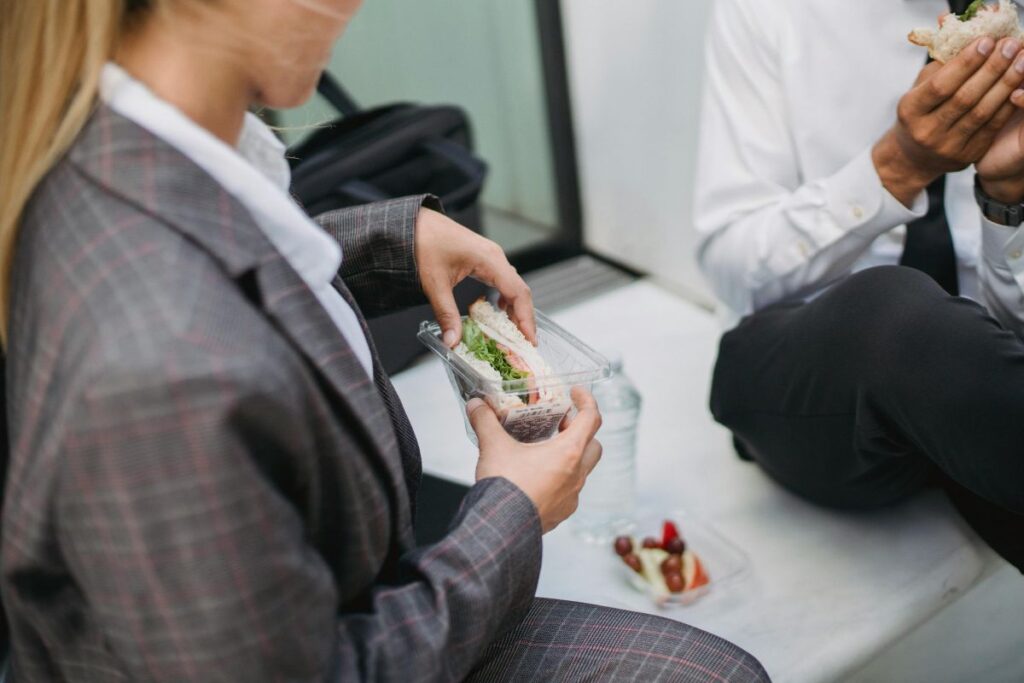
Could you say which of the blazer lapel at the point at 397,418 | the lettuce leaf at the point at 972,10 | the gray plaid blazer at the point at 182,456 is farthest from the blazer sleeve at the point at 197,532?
the lettuce leaf at the point at 972,10

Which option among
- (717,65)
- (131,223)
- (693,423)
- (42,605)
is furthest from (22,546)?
(693,423)

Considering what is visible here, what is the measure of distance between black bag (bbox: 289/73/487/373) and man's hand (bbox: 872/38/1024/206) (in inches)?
33.1

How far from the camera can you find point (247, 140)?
0.70 metres

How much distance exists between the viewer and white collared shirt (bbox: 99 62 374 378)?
1.89 feet

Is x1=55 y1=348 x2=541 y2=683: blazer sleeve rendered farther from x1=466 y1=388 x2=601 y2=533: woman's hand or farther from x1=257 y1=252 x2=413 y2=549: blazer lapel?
x1=466 y1=388 x2=601 y2=533: woman's hand

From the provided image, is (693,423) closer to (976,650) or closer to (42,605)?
(976,650)

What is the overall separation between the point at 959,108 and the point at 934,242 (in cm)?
24

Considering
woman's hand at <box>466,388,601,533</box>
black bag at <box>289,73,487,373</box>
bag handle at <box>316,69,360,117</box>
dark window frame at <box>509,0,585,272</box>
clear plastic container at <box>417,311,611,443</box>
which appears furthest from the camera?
dark window frame at <box>509,0,585,272</box>

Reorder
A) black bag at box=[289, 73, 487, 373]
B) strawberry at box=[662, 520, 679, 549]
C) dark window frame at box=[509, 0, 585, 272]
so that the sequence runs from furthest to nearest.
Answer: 1. dark window frame at box=[509, 0, 585, 272]
2. black bag at box=[289, 73, 487, 373]
3. strawberry at box=[662, 520, 679, 549]

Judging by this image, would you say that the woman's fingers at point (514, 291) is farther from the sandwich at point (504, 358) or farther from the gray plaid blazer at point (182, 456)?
the gray plaid blazer at point (182, 456)

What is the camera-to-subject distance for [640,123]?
6.91ft

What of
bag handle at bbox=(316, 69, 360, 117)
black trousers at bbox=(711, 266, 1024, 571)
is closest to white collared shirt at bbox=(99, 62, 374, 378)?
black trousers at bbox=(711, 266, 1024, 571)

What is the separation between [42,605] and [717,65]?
1.11 metres

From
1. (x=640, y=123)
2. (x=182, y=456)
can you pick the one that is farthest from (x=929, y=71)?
(x=640, y=123)
